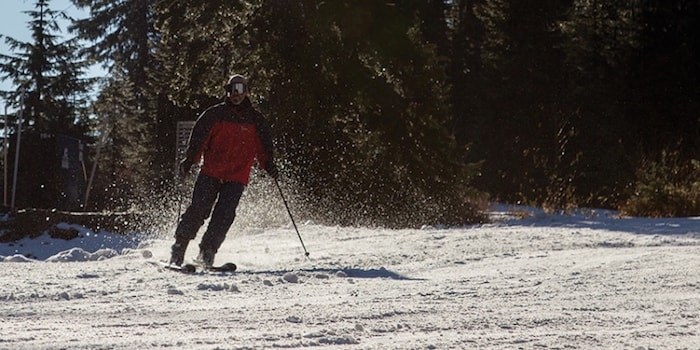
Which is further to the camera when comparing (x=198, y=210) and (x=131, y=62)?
(x=131, y=62)

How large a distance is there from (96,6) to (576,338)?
4210 cm

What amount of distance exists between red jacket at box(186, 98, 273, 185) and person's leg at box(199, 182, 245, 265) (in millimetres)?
101

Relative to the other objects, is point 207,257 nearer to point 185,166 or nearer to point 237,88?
point 185,166

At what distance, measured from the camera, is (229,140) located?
862 cm

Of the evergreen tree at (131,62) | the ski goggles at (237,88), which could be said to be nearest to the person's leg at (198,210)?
the ski goggles at (237,88)

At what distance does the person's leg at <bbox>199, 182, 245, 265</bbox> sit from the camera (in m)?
8.59

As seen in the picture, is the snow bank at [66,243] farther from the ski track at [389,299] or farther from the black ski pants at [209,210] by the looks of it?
the black ski pants at [209,210]

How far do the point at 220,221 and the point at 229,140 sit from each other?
0.71m

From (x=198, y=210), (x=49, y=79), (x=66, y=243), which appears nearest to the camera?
(x=198, y=210)

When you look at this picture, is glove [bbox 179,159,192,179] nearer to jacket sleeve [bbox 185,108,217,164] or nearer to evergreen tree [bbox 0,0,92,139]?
jacket sleeve [bbox 185,108,217,164]

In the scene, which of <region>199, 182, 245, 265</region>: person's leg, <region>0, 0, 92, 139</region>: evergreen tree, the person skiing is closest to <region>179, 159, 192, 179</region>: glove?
the person skiing

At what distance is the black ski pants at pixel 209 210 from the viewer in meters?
8.62

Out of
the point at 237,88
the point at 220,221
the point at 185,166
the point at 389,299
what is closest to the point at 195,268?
the point at 220,221

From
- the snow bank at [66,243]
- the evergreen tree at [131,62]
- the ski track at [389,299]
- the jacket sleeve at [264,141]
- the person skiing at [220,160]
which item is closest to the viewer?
the ski track at [389,299]
